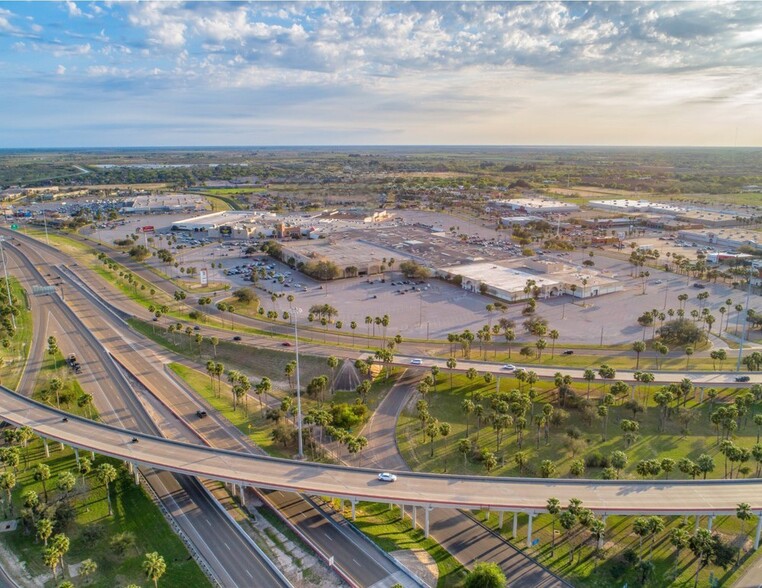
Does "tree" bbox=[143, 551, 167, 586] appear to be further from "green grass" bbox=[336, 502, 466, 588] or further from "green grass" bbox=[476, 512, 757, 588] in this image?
"green grass" bbox=[476, 512, 757, 588]

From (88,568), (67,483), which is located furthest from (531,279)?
(88,568)

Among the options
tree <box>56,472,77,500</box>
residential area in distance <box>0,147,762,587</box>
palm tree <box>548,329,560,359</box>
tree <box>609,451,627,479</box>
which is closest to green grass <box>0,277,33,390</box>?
residential area in distance <box>0,147,762,587</box>

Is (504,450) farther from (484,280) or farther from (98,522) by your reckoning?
(484,280)

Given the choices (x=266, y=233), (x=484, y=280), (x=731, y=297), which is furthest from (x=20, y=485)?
(x=266, y=233)

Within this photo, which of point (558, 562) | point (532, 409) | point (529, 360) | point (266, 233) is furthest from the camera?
point (266, 233)

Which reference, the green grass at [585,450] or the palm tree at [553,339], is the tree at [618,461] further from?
the palm tree at [553,339]

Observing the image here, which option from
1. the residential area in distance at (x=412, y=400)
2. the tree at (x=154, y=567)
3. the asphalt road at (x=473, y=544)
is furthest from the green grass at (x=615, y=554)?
the tree at (x=154, y=567)
